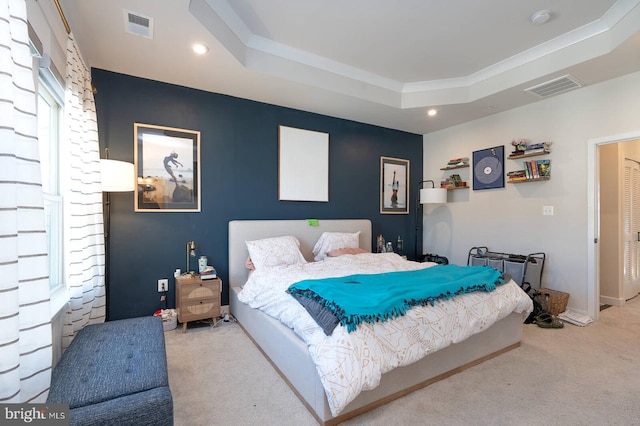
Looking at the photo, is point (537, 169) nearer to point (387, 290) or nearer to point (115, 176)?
point (387, 290)

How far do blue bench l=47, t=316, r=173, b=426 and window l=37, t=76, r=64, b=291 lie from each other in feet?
2.29

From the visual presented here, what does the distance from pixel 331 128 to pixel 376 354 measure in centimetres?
353

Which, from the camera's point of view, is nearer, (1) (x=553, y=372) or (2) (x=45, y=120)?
(2) (x=45, y=120)

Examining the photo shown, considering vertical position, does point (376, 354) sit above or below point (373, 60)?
below

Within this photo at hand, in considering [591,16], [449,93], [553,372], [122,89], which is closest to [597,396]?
[553,372]

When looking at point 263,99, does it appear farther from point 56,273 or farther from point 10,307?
point 10,307

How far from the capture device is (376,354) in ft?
5.71

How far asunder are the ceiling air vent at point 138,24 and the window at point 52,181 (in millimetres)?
793

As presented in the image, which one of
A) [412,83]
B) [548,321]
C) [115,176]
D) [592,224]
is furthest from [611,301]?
[115,176]

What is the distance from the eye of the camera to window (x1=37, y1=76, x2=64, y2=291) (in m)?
2.21

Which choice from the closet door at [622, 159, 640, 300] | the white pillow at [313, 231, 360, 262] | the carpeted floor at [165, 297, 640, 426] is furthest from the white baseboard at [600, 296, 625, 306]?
the white pillow at [313, 231, 360, 262]

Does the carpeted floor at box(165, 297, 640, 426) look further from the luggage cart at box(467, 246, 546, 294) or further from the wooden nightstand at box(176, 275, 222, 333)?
the luggage cart at box(467, 246, 546, 294)

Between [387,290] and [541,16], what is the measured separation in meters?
2.83

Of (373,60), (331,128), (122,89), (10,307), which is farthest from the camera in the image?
(331,128)
